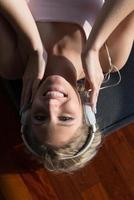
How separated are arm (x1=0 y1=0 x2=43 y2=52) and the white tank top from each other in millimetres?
49

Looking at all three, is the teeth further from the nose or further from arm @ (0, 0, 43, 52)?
arm @ (0, 0, 43, 52)

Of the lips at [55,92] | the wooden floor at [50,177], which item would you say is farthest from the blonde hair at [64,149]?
the wooden floor at [50,177]

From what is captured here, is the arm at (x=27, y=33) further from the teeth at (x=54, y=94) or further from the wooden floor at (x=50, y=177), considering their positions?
the wooden floor at (x=50, y=177)

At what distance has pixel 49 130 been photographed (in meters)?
0.92

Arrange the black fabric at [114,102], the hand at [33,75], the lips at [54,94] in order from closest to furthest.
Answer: the lips at [54,94], the hand at [33,75], the black fabric at [114,102]

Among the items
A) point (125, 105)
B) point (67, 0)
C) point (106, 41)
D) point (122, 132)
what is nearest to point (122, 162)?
point (122, 132)

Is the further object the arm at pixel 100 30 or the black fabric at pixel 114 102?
the black fabric at pixel 114 102

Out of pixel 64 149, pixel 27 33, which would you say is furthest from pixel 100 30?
pixel 64 149

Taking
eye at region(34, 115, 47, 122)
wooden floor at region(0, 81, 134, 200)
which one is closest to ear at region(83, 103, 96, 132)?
eye at region(34, 115, 47, 122)

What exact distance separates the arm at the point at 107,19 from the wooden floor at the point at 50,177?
0.43 metres

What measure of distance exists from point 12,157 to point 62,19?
1.69 feet

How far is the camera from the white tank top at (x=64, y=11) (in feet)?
3.42

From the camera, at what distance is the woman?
913mm

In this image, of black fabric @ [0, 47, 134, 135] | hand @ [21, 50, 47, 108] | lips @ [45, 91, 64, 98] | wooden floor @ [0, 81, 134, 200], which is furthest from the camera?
wooden floor @ [0, 81, 134, 200]
